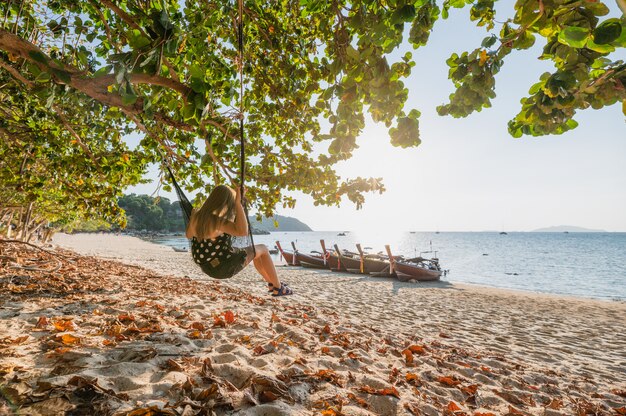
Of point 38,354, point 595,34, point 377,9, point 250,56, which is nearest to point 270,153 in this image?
point 250,56

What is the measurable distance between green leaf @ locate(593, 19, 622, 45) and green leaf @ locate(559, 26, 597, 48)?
35 millimetres

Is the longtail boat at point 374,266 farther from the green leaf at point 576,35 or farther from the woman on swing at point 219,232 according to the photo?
the green leaf at point 576,35

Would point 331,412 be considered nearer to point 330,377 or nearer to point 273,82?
point 330,377

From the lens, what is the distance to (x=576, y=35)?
49.3 inches

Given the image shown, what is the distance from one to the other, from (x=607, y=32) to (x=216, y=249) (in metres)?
3.20

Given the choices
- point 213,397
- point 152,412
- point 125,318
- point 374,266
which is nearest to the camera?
point 152,412

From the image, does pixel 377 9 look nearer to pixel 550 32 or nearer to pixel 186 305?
pixel 550 32

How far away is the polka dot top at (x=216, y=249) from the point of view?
3088 millimetres

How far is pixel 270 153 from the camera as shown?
4.12m

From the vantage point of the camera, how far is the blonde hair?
291cm

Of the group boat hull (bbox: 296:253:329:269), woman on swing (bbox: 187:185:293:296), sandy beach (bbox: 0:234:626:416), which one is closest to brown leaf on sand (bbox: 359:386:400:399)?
sandy beach (bbox: 0:234:626:416)

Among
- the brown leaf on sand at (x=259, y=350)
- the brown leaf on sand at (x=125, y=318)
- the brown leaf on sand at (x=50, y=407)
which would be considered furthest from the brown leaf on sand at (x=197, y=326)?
the brown leaf on sand at (x=50, y=407)

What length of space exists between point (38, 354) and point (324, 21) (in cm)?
308

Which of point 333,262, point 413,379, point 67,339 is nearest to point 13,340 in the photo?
point 67,339
